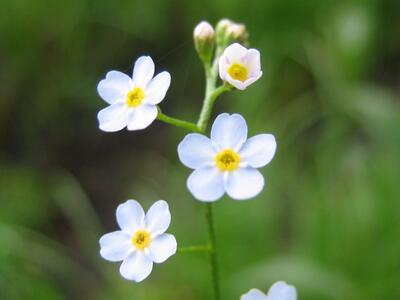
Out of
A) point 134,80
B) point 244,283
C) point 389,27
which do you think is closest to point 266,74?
point 389,27

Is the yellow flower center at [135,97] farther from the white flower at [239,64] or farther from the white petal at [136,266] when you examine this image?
the white petal at [136,266]

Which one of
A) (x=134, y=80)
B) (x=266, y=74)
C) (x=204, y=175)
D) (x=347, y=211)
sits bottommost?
(x=204, y=175)

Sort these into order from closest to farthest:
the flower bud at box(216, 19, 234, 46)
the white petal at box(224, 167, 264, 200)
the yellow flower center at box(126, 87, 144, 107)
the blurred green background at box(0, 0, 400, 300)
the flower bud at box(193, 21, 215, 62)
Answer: the white petal at box(224, 167, 264, 200) → the yellow flower center at box(126, 87, 144, 107) → the flower bud at box(193, 21, 215, 62) → the flower bud at box(216, 19, 234, 46) → the blurred green background at box(0, 0, 400, 300)

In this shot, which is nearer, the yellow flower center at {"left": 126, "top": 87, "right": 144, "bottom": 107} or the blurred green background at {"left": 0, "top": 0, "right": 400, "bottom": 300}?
the yellow flower center at {"left": 126, "top": 87, "right": 144, "bottom": 107}

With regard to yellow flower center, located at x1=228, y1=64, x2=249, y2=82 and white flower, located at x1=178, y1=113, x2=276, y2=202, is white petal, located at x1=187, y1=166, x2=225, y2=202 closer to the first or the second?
white flower, located at x1=178, y1=113, x2=276, y2=202

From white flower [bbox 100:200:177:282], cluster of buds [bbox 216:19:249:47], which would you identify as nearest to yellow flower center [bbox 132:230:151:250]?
white flower [bbox 100:200:177:282]

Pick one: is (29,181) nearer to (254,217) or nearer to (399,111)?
(254,217)

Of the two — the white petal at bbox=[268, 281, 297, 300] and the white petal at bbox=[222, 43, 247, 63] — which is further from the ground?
the white petal at bbox=[222, 43, 247, 63]
